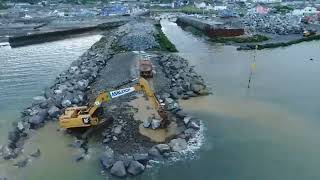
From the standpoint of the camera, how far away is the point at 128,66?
30.9 metres

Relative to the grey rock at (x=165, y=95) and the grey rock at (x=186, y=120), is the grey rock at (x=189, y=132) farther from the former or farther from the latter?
the grey rock at (x=165, y=95)

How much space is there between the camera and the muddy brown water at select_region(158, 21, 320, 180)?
53.5 feet

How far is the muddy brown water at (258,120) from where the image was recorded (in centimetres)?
1630

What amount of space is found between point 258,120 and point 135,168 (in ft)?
27.2

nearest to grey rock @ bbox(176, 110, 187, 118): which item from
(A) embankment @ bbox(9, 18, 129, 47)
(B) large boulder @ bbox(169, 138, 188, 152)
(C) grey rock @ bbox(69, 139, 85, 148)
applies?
(B) large boulder @ bbox(169, 138, 188, 152)

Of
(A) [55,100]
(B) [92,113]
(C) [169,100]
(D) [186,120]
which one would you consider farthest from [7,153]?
(C) [169,100]

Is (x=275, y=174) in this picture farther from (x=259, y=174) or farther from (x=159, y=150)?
(x=159, y=150)

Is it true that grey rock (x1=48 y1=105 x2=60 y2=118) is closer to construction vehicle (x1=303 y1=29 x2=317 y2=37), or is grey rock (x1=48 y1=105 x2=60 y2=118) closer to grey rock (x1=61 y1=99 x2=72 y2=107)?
grey rock (x1=61 y1=99 x2=72 y2=107)

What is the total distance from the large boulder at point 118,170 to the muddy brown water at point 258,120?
1493 millimetres

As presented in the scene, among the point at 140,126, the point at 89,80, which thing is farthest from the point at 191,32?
the point at 140,126

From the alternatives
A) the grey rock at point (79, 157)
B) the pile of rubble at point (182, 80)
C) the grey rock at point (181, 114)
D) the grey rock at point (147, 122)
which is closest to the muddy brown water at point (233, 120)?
the grey rock at point (79, 157)

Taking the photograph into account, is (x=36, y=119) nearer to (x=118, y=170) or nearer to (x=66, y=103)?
(x=66, y=103)

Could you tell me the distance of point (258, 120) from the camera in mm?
21125

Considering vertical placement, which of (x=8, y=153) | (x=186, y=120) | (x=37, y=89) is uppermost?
(x=186, y=120)
